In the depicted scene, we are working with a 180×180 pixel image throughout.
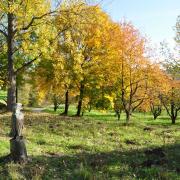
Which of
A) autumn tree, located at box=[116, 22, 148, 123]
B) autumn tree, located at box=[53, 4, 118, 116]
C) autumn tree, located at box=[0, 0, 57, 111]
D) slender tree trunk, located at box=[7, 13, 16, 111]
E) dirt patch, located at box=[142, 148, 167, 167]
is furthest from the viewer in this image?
autumn tree, located at box=[53, 4, 118, 116]

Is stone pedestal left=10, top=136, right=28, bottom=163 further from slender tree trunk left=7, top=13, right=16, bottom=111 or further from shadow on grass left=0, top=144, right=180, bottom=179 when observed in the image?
slender tree trunk left=7, top=13, right=16, bottom=111

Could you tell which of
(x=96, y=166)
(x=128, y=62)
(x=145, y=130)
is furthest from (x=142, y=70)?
(x=96, y=166)

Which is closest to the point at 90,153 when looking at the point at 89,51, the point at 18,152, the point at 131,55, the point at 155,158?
the point at 155,158

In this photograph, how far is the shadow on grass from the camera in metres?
11.9

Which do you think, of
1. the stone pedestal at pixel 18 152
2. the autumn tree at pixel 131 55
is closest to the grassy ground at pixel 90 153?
the stone pedestal at pixel 18 152

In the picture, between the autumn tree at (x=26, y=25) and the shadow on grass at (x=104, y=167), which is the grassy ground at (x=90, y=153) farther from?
the autumn tree at (x=26, y=25)

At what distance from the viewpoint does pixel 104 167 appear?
13.2 meters

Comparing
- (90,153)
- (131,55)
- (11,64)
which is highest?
(131,55)

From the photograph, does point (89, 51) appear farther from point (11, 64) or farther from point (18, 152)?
point (18, 152)

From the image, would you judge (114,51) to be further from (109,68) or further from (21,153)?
(21,153)

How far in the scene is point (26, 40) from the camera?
29.3 metres

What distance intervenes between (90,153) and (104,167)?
4.19 m

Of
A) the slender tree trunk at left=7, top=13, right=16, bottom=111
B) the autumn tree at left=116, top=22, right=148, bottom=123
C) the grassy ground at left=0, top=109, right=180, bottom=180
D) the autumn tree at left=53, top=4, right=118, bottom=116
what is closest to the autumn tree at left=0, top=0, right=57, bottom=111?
the slender tree trunk at left=7, top=13, right=16, bottom=111

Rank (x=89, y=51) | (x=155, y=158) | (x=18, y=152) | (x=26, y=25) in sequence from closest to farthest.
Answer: (x=18, y=152) < (x=155, y=158) < (x=26, y=25) < (x=89, y=51)
